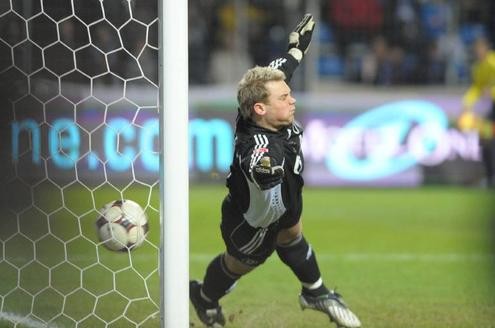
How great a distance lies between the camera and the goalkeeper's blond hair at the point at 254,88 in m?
4.90

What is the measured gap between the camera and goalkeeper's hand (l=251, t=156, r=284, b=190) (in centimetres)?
454

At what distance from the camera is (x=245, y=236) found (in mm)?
5145

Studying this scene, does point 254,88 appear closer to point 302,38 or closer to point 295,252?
point 302,38

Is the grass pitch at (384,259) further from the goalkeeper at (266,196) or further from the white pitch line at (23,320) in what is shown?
the white pitch line at (23,320)

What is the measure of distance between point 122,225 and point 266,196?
0.68 metres

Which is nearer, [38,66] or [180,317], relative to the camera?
[180,317]

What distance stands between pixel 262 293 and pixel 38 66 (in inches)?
101

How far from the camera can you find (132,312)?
15.5 ft

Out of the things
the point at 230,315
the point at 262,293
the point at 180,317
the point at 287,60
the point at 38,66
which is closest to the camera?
the point at 180,317

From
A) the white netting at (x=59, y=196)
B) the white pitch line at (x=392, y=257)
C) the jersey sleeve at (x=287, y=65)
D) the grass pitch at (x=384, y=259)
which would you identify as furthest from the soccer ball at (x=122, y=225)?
the white pitch line at (x=392, y=257)

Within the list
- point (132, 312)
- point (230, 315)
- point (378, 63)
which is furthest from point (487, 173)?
point (132, 312)

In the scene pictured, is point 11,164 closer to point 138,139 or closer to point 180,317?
point 180,317

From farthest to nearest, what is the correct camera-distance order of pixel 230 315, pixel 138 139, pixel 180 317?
pixel 138 139 → pixel 230 315 → pixel 180 317

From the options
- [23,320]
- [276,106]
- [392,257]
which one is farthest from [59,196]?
[392,257]
